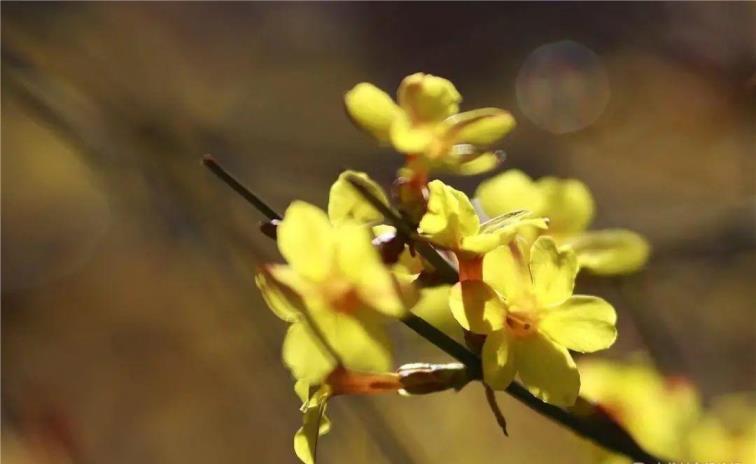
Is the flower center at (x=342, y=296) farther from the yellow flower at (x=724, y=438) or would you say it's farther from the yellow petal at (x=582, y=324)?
the yellow flower at (x=724, y=438)

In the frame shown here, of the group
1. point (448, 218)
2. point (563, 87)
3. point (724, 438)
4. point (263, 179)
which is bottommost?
point (263, 179)

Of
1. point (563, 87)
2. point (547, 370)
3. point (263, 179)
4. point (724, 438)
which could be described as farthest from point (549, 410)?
point (563, 87)

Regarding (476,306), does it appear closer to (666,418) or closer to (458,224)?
(458,224)

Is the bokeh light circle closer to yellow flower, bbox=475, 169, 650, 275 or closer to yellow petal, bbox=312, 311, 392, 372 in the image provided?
yellow flower, bbox=475, 169, 650, 275

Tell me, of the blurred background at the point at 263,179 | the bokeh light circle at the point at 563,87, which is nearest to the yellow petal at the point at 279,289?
the blurred background at the point at 263,179

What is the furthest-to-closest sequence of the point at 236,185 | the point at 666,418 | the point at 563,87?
1. the point at 563,87
2. the point at 666,418
3. the point at 236,185

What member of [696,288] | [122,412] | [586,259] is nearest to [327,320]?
[586,259]

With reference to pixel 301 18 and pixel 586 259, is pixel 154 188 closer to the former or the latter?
pixel 586 259
